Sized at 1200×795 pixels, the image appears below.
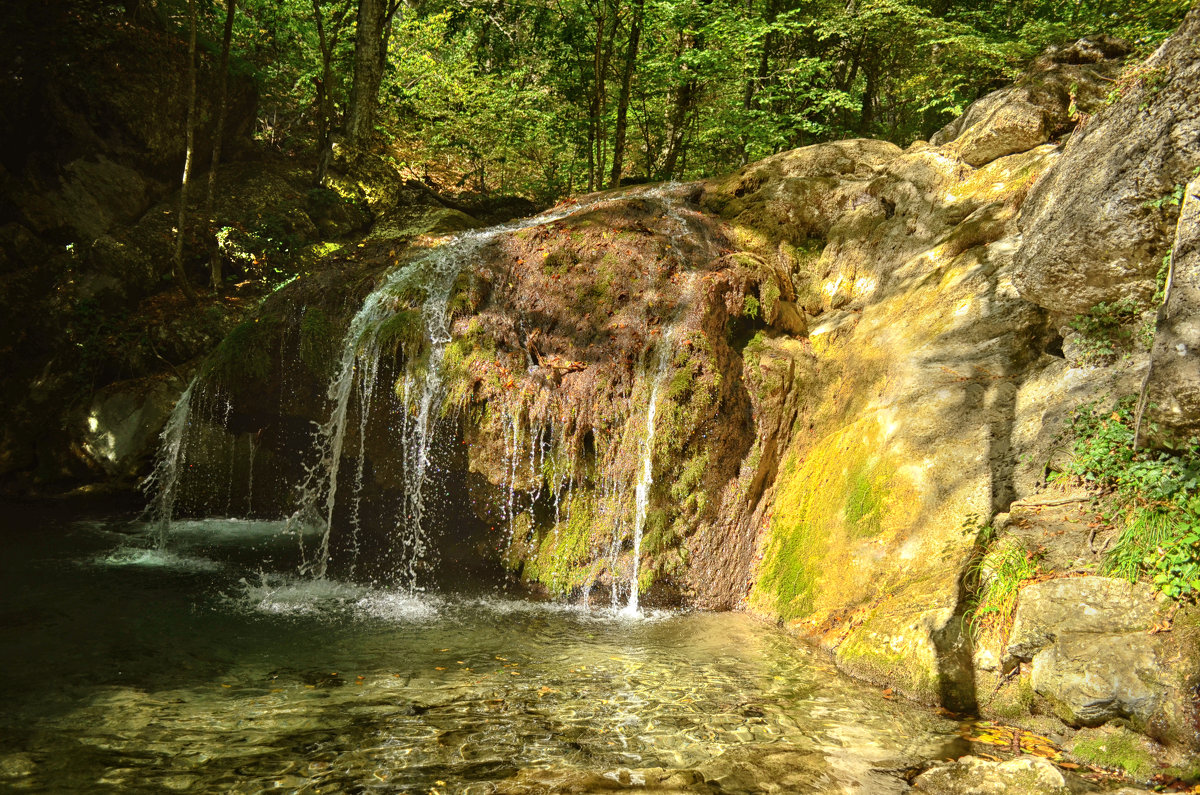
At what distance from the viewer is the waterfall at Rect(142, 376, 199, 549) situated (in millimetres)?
8422

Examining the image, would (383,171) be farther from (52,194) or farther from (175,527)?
(175,527)

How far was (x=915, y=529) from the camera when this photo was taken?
532cm

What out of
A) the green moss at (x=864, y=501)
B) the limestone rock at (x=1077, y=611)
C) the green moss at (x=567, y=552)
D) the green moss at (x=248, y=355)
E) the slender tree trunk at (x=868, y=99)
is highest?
the slender tree trunk at (x=868, y=99)

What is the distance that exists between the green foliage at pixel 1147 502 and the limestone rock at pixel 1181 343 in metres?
0.20

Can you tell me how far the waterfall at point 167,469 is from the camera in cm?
842

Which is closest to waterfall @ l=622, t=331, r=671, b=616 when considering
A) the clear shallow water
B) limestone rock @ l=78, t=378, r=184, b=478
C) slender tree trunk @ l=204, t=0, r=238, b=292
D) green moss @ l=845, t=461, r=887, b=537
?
the clear shallow water

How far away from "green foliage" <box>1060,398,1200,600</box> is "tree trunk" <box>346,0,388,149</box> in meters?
13.4

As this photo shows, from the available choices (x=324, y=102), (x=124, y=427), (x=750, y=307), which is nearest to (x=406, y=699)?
(x=750, y=307)

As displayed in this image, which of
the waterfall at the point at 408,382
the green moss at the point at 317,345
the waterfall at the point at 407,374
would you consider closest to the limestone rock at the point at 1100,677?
the waterfall at the point at 408,382

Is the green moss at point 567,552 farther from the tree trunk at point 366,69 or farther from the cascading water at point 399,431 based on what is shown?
the tree trunk at point 366,69

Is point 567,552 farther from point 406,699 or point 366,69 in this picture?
point 366,69

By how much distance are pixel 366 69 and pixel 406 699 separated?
12.6 meters

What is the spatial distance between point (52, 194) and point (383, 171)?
5.47 meters

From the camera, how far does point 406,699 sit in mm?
4105
